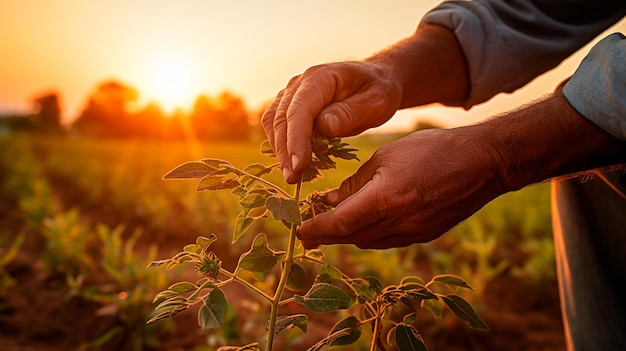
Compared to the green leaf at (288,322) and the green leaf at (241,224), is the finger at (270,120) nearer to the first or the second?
the green leaf at (241,224)

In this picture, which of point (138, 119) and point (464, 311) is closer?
point (464, 311)

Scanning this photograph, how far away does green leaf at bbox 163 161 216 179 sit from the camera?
3.70 feet

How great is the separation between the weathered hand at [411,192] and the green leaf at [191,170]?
290 millimetres

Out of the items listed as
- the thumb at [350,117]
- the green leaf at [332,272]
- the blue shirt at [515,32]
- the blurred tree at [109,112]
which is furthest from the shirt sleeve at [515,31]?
the blurred tree at [109,112]

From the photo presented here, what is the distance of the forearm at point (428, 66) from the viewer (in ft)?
6.55

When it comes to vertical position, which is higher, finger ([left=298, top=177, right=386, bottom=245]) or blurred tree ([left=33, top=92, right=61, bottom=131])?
blurred tree ([left=33, top=92, right=61, bottom=131])

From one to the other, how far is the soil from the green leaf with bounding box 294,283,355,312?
5.46 ft

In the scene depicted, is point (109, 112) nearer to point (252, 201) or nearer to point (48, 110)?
point (48, 110)

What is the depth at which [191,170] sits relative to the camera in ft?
3.78

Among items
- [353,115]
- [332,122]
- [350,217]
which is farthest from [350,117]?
[350,217]

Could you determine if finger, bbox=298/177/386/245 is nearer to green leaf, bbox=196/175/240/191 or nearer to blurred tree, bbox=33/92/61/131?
green leaf, bbox=196/175/240/191

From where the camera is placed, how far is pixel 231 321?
2414 mm

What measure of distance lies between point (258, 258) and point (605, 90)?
0.98 meters

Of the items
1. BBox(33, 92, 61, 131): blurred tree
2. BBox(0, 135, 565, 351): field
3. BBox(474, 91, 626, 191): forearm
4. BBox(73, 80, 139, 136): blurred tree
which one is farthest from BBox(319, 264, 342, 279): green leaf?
BBox(33, 92, 61, 131): blurred tree
